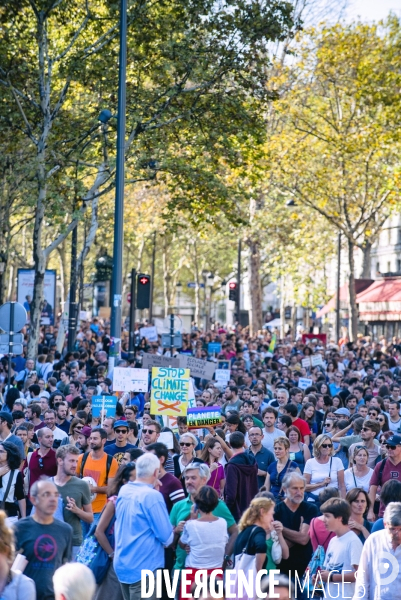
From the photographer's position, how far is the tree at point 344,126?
4050cm

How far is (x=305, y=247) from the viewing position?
5756cm

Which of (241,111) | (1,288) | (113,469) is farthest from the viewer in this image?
(1,288)

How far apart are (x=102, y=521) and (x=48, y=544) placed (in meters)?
1.62

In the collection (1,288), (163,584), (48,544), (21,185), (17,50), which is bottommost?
(163,584)

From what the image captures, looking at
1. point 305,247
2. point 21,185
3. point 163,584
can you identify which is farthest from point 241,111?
point 305,247

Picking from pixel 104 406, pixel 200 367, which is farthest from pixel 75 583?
pixel 200 367

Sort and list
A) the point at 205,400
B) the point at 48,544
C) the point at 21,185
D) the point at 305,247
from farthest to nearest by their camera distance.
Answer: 1. the point at 305,247
2. the point at 21,185
3. the point at 205,400
4. the point at 48,544

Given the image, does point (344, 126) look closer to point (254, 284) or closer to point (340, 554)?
point (254, 284)

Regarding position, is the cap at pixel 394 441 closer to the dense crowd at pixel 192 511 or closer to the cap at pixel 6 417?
the dense crowd at pixel 192 511

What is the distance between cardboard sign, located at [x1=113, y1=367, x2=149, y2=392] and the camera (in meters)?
16.6

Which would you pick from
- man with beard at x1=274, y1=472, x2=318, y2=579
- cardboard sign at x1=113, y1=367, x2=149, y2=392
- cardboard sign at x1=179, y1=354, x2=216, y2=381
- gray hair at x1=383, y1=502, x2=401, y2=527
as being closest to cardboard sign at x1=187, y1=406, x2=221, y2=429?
man with beard at x1=274, y1=472, x2=318, y2=579

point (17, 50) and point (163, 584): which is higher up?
point (17, 50)

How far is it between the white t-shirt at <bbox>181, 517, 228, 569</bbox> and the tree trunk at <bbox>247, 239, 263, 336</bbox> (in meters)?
42.1

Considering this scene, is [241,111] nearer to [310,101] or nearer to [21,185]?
[21,185]
